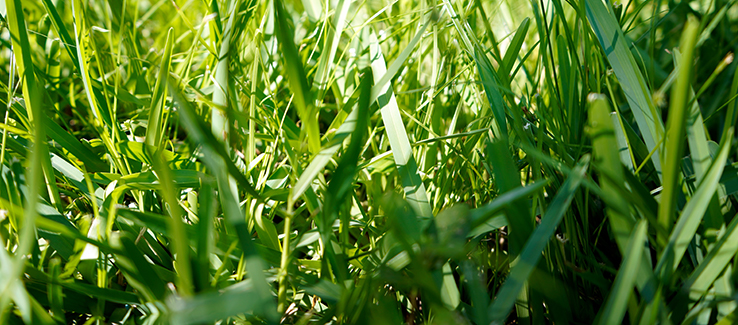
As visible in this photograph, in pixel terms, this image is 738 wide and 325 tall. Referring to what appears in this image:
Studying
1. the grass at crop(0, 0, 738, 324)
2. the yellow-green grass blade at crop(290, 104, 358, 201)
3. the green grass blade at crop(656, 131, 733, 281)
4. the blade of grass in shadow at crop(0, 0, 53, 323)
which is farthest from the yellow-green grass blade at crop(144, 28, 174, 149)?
the green grass blade at crop(656, 131, 733, 281)

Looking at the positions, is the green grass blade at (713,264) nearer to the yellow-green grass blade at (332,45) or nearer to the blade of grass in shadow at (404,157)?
the blade of grass in shadow at (404,157)

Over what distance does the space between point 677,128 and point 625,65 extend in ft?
0.67

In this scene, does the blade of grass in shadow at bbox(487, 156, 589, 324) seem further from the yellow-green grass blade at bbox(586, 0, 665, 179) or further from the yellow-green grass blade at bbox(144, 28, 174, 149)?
the yellow-green grass blade at bbox(144, 28, 174, 149)

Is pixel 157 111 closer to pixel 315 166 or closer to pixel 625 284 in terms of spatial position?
pixel 315 166

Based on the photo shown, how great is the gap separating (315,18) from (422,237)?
0.57m

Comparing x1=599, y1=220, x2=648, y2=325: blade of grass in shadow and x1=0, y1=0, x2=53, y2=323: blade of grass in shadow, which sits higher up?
x1=0, y1=0, x2=53, y2=323: blade of grass in shadow

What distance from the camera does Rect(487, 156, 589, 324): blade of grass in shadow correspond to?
337mm

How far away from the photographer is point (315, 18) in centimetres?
82

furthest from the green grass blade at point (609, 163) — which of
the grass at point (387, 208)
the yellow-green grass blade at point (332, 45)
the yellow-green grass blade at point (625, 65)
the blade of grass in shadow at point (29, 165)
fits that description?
the blade of grass in shadow at point (29, 165)

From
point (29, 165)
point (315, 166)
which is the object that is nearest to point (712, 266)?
point (315, 166)

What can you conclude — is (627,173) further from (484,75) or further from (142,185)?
(142,185)

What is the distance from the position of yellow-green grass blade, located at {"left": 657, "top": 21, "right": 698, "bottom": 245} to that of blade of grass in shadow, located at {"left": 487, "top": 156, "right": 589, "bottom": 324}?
60mm

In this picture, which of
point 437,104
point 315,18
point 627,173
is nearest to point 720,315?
point 627,173

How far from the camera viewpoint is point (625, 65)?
0.50 metres
